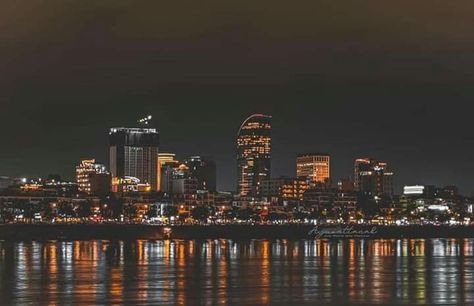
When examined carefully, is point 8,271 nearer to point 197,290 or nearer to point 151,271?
point 151,271

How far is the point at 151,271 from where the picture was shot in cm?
6412

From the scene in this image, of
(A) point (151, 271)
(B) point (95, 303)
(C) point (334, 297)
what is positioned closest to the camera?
(B) point (95, 303)

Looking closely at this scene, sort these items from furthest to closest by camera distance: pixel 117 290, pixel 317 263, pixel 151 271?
1. pixel 317 263
2. pixel 151 271
3. pixel 117 290

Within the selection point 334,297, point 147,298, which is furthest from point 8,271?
point 334,297

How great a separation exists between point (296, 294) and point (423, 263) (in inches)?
1302

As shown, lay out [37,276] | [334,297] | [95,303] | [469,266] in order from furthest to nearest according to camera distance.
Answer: [469,266], [37,276], [334,297], [95,303]

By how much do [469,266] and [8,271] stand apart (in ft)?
105

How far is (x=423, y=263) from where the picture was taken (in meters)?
77.6

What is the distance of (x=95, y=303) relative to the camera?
42.0 m

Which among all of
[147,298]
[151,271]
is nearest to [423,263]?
[151,271]

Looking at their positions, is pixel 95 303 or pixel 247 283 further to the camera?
pixel 247 283

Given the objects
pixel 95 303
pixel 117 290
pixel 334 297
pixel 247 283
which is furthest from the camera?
pixel 247 283

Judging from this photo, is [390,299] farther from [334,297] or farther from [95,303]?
[95,303]

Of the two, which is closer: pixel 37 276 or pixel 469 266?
pixel 37 276
